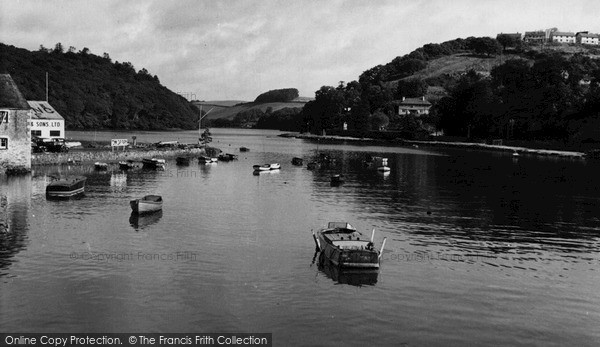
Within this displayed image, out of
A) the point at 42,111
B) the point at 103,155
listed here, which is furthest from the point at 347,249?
the point at 42,111

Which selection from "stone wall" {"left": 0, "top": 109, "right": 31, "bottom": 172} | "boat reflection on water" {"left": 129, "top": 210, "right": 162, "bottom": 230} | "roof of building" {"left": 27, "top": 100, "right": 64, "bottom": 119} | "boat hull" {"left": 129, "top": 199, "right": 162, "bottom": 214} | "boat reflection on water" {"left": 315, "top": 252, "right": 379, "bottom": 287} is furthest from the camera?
"roof of building" {"left": 27, "top": 100, "right": 64, "bottom": 119}

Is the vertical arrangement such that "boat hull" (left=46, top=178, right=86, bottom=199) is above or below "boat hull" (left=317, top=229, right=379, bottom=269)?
above

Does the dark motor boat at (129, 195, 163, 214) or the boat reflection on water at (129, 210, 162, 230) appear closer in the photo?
the boat reflection on water at (129, 210, 162, 230)

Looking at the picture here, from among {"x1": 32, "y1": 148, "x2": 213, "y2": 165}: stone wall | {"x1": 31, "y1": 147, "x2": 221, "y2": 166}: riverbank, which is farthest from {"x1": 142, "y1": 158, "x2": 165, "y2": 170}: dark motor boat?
{"x1": 32, "y1": 148, "x2": 213, "y2": 165}: stone wall

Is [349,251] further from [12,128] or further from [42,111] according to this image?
[42,111]

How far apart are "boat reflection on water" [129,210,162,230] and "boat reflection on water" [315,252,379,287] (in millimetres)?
Result: 22977

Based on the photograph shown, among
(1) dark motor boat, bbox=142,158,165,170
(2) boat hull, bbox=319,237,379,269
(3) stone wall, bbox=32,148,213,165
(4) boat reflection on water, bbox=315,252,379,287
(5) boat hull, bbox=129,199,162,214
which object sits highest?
(3) stone wall, bbox=32,148,213,165

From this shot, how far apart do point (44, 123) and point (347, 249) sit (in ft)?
398

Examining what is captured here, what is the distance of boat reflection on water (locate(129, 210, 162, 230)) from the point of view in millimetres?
62156

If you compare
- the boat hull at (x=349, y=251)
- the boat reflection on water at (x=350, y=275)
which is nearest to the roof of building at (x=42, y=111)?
the boat hull at (x=349, y=251)

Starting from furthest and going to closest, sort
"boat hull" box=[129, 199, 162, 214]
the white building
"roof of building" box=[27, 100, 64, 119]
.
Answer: "roof of building" box=[27, 100, 64, 119] → the white building → "boat hull" box=[129, 199, 162, 214]

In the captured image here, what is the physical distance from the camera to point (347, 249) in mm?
47094

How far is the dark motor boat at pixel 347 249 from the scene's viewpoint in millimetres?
46312

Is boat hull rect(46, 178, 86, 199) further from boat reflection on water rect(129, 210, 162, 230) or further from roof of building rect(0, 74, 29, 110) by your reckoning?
roof of building rect(0, 74, 29, 110)
